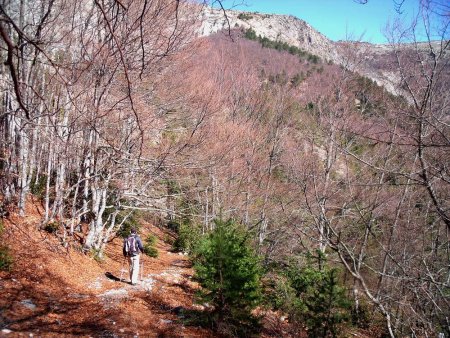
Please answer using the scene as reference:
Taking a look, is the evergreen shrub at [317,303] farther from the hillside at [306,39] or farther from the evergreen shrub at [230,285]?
the hillside at [306,39]

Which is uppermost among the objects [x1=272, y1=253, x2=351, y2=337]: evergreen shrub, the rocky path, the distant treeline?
the distant treeline

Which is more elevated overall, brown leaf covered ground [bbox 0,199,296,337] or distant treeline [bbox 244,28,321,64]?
distant treeline [bbox 244,28,321,64]

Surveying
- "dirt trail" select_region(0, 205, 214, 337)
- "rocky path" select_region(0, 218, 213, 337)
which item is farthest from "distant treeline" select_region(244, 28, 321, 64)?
"rocky path" select_region(0, 218, 213, 337)

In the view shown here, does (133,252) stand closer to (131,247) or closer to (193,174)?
(131,247)

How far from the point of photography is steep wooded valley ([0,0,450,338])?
404 cm

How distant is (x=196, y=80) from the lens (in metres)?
12.9

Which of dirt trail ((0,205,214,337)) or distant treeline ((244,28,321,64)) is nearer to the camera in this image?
dirt trail ((0,205,214,337))

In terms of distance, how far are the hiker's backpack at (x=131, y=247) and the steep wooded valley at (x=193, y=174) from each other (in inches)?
34.1

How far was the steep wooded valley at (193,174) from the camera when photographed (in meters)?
4.04

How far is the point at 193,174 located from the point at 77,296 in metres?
9.36

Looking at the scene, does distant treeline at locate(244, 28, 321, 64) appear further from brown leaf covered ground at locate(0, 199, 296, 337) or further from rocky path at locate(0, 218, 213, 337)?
rocky path at locate(0, 218, 213, 337)

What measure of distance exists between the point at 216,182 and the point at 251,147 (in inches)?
101

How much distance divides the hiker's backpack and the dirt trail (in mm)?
844

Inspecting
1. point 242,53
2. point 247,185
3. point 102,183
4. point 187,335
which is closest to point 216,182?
point 247,185
